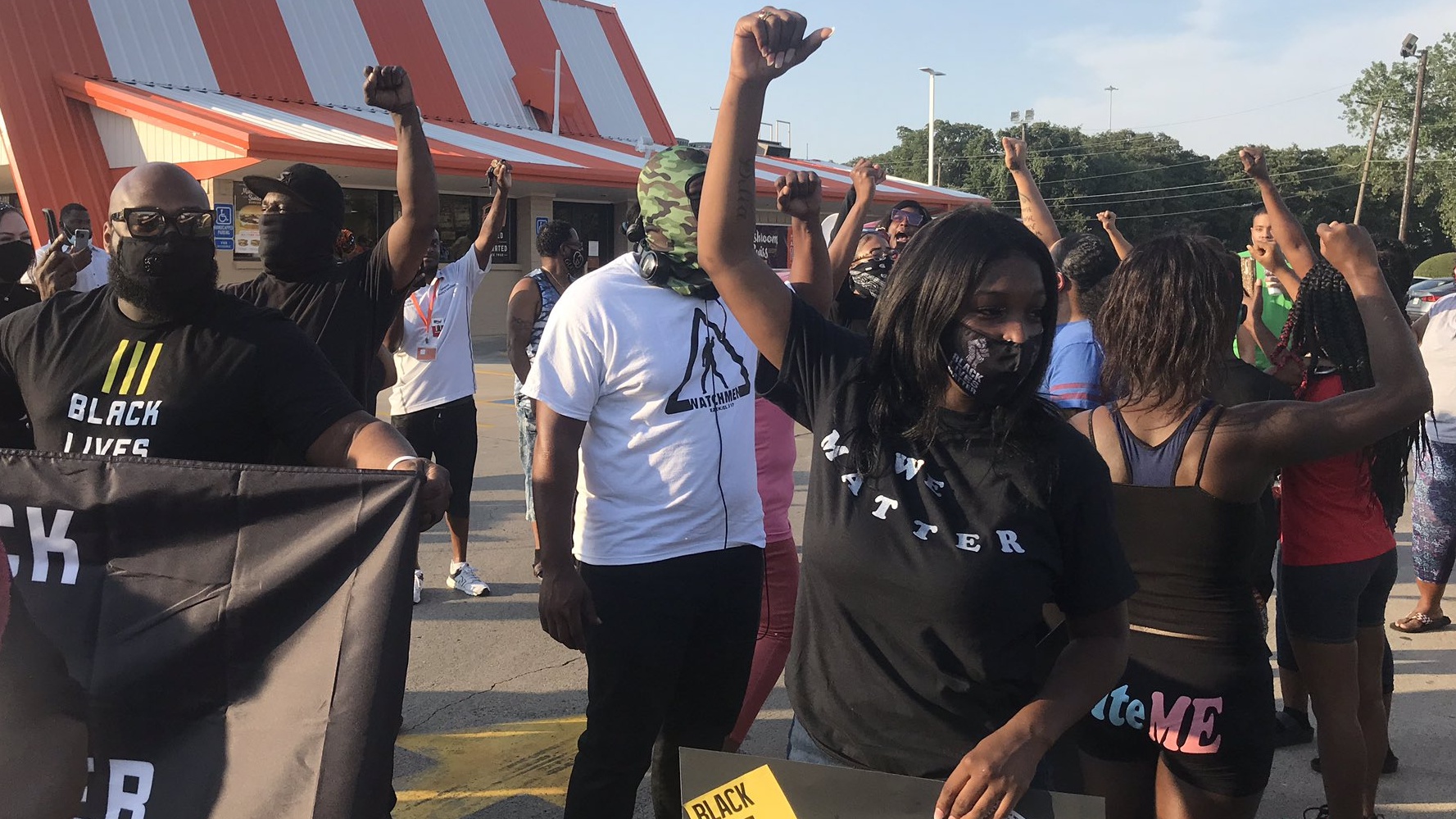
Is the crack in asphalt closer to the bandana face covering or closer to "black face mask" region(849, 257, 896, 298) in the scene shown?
"black face mask" region(849, 257, 896, 298)

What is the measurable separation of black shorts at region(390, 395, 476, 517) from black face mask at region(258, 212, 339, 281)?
2.44m

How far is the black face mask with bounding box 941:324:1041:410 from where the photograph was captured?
2.02 m

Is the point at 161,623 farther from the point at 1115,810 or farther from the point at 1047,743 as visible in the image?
the point at 1115,810

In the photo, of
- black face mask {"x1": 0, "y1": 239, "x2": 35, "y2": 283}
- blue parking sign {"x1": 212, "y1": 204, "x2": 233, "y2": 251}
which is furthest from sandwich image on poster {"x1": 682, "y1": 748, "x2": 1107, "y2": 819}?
blue parking sign {"x1": 212, "y1": 204, "x2": 233, "y2": 251}

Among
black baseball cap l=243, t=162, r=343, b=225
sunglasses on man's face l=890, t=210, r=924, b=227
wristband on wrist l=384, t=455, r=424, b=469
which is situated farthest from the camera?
sunglasses on man's face l=890, t=210, r=924, b=227

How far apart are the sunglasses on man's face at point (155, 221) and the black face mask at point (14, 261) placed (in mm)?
2588

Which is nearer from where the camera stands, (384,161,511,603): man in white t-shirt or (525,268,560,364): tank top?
(384,161,511,603): man in white t-shirt

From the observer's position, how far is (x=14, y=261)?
4789 millimetres

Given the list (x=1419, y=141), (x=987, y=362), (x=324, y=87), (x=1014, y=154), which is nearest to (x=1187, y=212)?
(x=1419, y=141)

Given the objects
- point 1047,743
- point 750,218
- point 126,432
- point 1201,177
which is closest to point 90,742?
point 126,432

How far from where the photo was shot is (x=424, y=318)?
237 inches

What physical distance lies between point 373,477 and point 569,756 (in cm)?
233

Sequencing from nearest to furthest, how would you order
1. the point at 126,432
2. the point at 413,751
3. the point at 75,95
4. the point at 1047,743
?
1. the point at 1047,743
2. the point at 126,432
3. the point at 413,751
4. the point at 75,95

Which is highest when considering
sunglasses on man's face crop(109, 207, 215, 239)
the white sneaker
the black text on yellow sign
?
sunglasses on man's face crop(109, 207, 215, 239)
